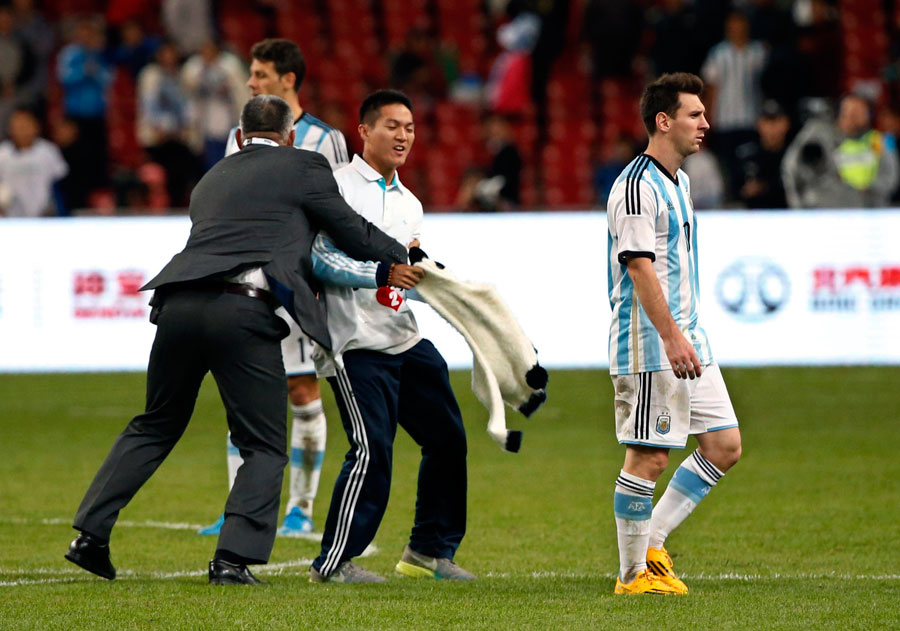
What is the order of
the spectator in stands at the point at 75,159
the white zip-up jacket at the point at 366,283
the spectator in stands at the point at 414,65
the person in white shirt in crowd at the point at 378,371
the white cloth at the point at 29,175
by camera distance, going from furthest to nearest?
the spectator in stands at the point at 414,65 < the spectator in stands at the point at 75,159 < the white cloth at the point at 29,175 < the person in white shirt in crowd at the point at 378,371 < the white zip-up jacket at the point at 366,283

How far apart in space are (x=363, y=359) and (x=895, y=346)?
33.4 ft

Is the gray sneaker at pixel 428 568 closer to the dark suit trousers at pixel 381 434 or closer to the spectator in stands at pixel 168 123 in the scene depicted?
the dark suit trousers at pixel 381 434

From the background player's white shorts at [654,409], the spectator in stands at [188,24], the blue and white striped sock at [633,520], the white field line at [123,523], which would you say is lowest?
the white field line at [123,523]

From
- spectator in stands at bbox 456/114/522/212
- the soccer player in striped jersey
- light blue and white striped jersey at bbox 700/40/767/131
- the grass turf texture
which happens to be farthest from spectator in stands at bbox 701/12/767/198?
the soccer player in striped jersey

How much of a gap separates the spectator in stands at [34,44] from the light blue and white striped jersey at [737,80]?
8973 millimetres

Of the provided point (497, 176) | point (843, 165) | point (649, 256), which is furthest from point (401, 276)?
point (497, 176)

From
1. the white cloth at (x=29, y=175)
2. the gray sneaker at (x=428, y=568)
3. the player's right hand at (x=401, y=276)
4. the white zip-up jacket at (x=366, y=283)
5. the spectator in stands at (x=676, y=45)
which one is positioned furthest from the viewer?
the spectator in stands at (x=676, y=45)

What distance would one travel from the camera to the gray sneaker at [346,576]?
264 inches

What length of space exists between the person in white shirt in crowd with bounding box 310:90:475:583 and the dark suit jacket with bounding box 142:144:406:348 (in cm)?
12

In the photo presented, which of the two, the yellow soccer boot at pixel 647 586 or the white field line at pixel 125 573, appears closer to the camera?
the yellow soccer boot at pixel 647 586

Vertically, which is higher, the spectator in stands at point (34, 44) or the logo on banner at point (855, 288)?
the spectator in stands at point (34, 44)

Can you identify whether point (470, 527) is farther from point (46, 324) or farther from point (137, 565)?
point (46, 324)

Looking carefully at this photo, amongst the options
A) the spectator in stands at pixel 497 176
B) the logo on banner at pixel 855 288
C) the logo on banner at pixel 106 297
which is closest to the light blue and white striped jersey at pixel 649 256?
the logo on banner at pixel 855 288

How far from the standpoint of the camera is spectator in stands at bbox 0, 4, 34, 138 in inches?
819
